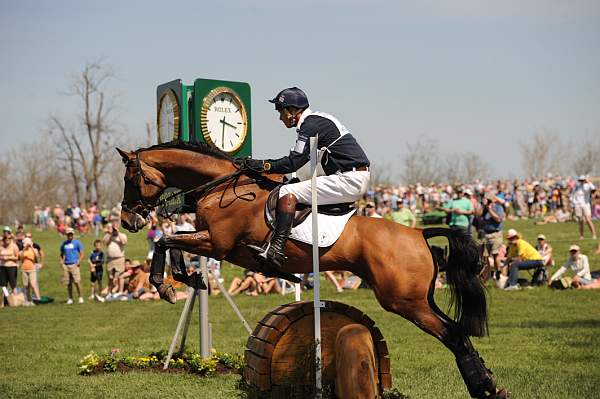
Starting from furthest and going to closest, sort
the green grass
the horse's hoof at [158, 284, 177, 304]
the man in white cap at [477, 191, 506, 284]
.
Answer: the man in white cap at [477, 191, 506, 284] < the green grass < the horse's hoof at [158, 284, 177, 304]

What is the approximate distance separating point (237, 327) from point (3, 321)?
5651 mm

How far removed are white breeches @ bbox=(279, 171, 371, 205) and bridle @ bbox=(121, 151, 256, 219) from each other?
50cm

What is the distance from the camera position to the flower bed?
10.2 metres

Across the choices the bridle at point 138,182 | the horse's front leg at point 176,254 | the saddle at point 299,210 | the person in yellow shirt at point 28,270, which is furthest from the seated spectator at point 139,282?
the saddle at point 299,210

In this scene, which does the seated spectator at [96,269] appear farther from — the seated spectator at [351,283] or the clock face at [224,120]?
the clock face at [224,120]

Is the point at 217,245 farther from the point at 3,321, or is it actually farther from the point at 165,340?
the point at 3,321

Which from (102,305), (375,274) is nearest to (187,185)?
(375,274)

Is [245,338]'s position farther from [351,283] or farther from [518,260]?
[518,260]

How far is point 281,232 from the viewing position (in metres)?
7.44

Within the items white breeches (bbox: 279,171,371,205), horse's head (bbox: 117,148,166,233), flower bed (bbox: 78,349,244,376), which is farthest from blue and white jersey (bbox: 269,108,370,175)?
flower bed (bbox: 78,349,244,376)

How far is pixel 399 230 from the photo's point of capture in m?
7.64

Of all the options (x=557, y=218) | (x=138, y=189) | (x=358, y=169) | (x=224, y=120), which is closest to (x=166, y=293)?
(x=138, y=189)

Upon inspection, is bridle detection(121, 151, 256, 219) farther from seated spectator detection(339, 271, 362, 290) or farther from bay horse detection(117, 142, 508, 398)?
seated spectator detection(339, 271, 362, 290)

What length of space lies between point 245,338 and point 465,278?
6.27 meters
